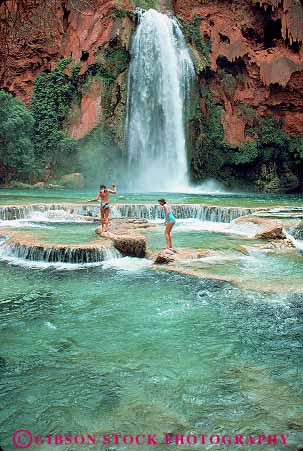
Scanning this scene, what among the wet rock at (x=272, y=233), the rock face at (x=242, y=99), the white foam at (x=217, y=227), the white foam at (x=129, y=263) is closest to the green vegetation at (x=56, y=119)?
the rock face at (x=242, y=99)

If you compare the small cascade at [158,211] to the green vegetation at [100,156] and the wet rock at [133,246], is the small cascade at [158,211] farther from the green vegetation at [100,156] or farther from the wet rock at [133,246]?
the green vegetation at [100,156]

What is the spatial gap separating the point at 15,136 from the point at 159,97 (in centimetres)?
965

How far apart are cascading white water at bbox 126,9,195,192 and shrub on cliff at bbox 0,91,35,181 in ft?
21.3

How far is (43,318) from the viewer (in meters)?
7.16

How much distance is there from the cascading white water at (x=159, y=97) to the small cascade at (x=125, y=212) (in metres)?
12.9

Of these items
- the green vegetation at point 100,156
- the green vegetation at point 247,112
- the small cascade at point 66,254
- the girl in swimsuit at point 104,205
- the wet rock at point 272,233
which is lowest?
the small cascade at point 66,254

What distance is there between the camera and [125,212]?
61.1 ft

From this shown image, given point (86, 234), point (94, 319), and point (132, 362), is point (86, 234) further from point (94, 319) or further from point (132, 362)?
point (132, 362)

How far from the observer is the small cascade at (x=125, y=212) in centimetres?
1748

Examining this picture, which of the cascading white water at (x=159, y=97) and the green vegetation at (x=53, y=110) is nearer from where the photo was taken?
the cascading white water at (x=159, y=97)

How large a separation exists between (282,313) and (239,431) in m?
3.28

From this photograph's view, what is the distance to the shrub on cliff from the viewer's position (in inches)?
1131

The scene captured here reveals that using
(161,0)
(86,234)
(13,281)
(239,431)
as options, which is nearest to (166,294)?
(13,281)

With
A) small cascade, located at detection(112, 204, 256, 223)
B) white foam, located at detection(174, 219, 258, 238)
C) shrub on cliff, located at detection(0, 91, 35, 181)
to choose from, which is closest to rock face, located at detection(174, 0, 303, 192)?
shrub on cliff, located at detection(0, 91, 35, 181)
